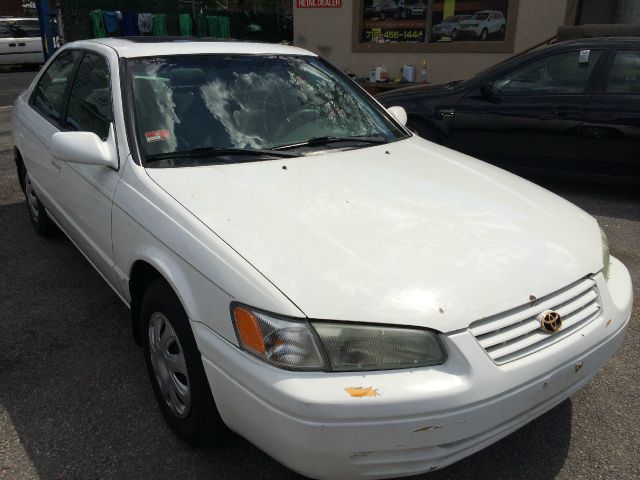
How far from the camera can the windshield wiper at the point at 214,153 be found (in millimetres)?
2570

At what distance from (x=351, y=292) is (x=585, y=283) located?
979 millimetres

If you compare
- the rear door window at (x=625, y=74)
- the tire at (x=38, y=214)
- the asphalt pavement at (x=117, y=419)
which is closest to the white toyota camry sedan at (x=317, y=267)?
the asphalt pavement at (x=117, y=419)

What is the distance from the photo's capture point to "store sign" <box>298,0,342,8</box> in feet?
37.5

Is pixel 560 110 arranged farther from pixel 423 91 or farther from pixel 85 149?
pixel 85 149

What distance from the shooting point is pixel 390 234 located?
2.12 meters

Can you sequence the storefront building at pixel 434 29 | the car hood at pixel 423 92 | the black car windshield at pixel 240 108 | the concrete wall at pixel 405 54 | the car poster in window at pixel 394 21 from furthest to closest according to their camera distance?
the car poster in window at pixel 394 21 → the storefront building at pixel 434 29 → the concrete wall at pixel 405 54 → the car hood at pixel 423 92 → the black car windshield at pixel 240 108

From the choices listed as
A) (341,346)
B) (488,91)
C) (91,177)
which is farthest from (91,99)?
(488,91)

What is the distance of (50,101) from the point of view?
12.8 feet

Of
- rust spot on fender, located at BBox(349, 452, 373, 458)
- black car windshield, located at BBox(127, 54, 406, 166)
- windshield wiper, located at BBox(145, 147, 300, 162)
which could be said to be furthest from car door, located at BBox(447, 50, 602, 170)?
rust spot on fender, located at BBox(349, 452, 373, 458)

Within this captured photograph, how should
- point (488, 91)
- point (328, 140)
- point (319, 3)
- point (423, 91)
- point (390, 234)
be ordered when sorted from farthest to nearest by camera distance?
1. point (319, 3)
2. point (423, 91)
3. point (488, 91)
4. point (328, 140)
5. point (390, 234)

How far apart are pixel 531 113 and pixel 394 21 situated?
20.1ft

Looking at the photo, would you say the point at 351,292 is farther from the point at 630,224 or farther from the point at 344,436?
the point at 630,224

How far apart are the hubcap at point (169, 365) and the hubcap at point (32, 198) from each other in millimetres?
2550

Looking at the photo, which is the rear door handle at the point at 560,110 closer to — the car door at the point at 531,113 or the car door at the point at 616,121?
the car door at the point at 531,113
